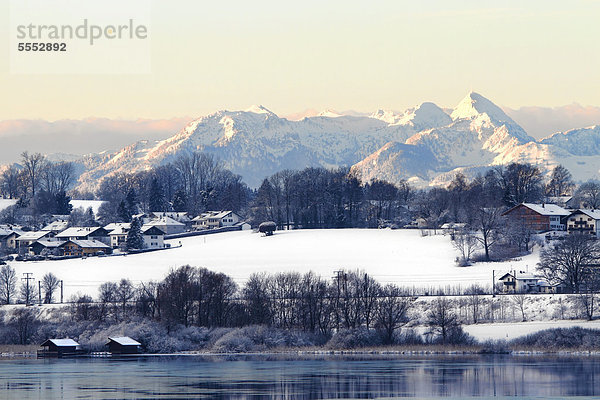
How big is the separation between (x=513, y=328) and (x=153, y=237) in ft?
245

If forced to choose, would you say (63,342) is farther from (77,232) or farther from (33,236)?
(33,236)

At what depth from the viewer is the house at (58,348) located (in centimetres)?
8512

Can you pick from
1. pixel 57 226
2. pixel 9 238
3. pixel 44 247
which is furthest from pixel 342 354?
pixel 57 226

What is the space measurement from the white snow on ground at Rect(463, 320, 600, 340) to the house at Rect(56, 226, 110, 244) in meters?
81.2

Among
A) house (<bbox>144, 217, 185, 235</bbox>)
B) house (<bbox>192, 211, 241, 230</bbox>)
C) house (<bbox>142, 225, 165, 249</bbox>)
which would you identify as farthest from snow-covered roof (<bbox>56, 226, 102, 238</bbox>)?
house (<bbox>192, 211, 241, 230</bbox>)

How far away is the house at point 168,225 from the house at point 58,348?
250 ft

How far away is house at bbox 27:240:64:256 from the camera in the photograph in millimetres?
148387

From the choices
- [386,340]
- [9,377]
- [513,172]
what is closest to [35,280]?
[386,340]

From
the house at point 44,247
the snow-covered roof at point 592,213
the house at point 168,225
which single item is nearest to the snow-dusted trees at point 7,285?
the house at point 44,247

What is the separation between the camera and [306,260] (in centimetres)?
12338

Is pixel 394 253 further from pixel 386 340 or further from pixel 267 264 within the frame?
pixel 386 340

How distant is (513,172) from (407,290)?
6783cm

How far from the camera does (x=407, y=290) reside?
9988 centimetres

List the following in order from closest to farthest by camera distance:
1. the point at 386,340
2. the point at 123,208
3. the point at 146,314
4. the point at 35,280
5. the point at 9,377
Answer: the point at 9,377
the point at 386,340
the point at 146,314
the point at 35,280
the point at 123,208
